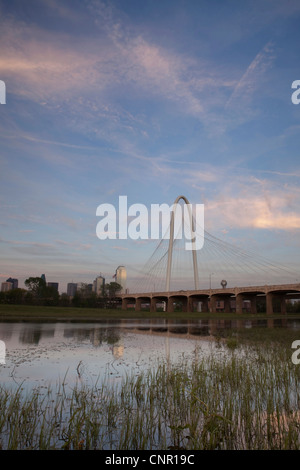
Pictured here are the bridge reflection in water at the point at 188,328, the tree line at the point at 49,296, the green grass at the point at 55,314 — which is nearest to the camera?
the bridge reflection in water at the point at 188,328

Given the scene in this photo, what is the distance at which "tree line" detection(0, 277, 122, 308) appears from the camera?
9599 cm

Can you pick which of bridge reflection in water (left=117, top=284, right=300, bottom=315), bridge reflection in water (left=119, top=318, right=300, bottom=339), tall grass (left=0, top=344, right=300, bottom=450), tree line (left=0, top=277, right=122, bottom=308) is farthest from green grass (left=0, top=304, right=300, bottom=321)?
tall grass (left=0, top=344, right=300, bottom=450)

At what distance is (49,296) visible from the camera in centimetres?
11475

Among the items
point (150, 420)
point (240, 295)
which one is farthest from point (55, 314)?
point (240, 295)

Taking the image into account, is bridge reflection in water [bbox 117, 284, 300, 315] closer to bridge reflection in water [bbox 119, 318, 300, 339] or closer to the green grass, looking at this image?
the green grass

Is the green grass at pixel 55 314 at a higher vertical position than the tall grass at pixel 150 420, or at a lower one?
higher

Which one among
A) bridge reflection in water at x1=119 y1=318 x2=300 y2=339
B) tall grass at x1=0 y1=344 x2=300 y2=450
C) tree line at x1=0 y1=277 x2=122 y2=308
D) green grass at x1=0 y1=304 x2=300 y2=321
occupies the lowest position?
tall grass at x1=0 y1=344 x2=300 y2=450

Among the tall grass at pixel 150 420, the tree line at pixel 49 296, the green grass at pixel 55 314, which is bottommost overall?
the tall grass at pixel 150 420

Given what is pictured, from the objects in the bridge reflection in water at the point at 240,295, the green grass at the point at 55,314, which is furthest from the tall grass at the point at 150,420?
the bridge reflection in water at the point at 240,295

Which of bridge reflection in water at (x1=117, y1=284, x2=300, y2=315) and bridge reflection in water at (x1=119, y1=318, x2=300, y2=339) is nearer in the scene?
bridge reflection in water at (x1=119, y1=318, x2=300, y2=339)

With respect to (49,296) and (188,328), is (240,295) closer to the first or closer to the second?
(188,328)

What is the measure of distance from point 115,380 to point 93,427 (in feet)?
15.1

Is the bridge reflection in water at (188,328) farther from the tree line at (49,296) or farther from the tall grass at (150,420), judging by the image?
the tree line at (49,296)

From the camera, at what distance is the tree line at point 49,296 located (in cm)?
9599
